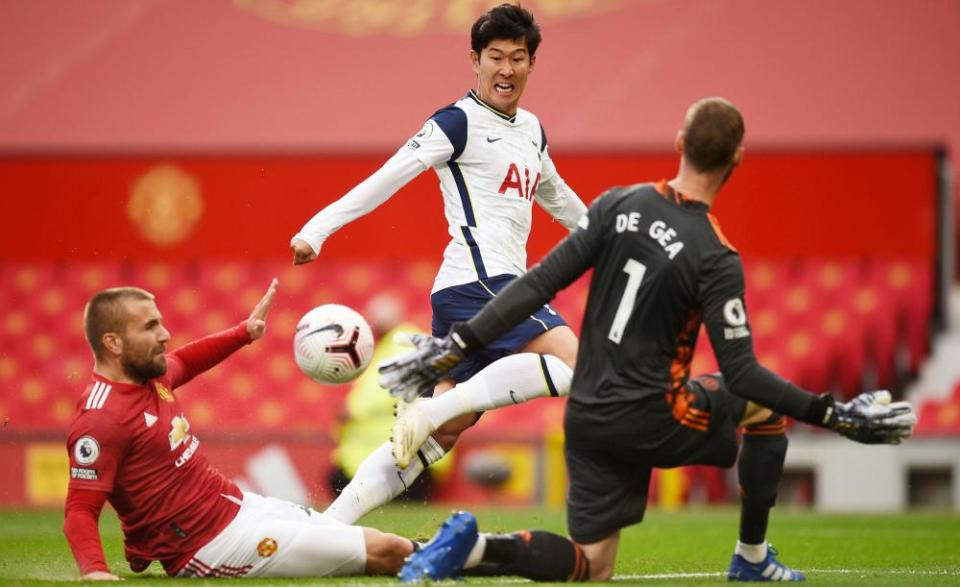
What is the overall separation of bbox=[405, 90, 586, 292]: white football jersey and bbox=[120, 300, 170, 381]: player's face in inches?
47.7

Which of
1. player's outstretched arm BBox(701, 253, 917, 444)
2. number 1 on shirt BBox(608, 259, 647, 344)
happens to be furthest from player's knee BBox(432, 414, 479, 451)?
player's outstretched arm BBox(701, 253, 917, 444)

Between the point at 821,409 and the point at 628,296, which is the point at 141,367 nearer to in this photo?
the point at 628,296

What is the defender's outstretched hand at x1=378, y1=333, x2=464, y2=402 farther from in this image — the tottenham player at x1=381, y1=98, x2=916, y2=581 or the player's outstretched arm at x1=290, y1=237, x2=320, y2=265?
the player's outstretched arm at x1=290, y1=237, x2=320, y2=265

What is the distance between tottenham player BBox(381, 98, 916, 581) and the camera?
175 inches

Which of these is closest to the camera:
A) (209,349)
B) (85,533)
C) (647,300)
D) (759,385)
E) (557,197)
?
(759,385)

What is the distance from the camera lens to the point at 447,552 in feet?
14.5

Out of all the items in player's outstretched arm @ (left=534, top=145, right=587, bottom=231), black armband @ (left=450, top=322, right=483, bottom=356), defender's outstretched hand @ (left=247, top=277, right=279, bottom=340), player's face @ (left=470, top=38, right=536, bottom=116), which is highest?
player's face @ (left=470, top=38, right=536, bottom=116)

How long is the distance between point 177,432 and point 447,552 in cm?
116

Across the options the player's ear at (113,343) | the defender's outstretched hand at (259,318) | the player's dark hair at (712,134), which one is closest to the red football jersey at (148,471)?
the player's ear at (113,343)

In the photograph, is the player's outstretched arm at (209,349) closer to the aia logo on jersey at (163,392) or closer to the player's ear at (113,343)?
the aia logo on jersey at (163,392)

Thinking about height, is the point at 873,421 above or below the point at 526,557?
above

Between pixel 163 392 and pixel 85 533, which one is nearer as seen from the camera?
pixel 85 533

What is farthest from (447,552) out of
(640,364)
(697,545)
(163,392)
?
(697,545)

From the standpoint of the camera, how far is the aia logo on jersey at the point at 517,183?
228 inches
